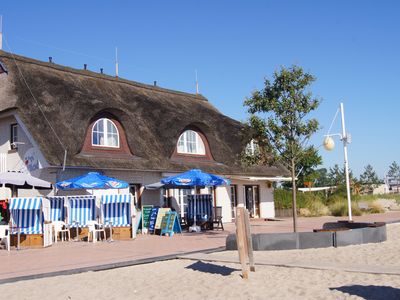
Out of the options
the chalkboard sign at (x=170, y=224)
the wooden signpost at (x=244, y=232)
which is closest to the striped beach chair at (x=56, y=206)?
the chalkboard sign at (x=170, y=224)

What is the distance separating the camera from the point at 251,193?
1024 inches

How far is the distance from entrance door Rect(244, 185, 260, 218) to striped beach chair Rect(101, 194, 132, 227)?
10823 mm

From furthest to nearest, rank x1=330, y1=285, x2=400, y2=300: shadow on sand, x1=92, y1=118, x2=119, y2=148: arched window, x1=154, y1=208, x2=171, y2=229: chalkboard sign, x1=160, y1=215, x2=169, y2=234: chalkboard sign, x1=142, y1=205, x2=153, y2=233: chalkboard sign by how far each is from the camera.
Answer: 1. x1=92, y1=118, x2=119, y2=148: arched window
2. x1=142, y1=205, x2=153, y2=233: chalkboard sign
3. x1=154, y1=208, x2=171, y2=229: chalkboard sign
4. x1=160, y1=215, x2=169, y2=234: chalkboard sign
5. x1=330, y1=285, x2=400, y2=300: shadow on sand

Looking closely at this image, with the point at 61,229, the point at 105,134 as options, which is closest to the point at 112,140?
the point at 105,134

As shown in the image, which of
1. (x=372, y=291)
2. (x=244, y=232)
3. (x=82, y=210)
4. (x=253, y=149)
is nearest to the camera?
(x=372, y=291)

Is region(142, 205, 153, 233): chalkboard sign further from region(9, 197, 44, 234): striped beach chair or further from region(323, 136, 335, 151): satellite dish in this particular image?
region(323, 136, 335, 151): satellite dish

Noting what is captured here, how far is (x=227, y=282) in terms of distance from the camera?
25.4 feet

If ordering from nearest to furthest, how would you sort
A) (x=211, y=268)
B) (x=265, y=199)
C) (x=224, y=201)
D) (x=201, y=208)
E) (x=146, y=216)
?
(x=211, y=268) → (x=146, y=216) → (x=201, y=208) → (x=224, y=201) → (x=265, y=199)

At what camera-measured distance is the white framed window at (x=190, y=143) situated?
74.6 feet

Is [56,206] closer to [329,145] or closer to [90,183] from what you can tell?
[90,183]

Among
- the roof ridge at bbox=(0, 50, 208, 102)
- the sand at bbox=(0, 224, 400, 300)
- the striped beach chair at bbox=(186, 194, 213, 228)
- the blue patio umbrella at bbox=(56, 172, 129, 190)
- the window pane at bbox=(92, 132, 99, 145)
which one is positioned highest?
the roof ridge at bbox=(0, 50, 208, 102)

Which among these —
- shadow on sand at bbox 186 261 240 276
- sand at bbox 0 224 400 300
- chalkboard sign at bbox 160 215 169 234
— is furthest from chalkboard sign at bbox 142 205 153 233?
shadow on sand at bbox 186 261 240 276

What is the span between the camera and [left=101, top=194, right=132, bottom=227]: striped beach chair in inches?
611

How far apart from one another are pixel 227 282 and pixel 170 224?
8.89m
